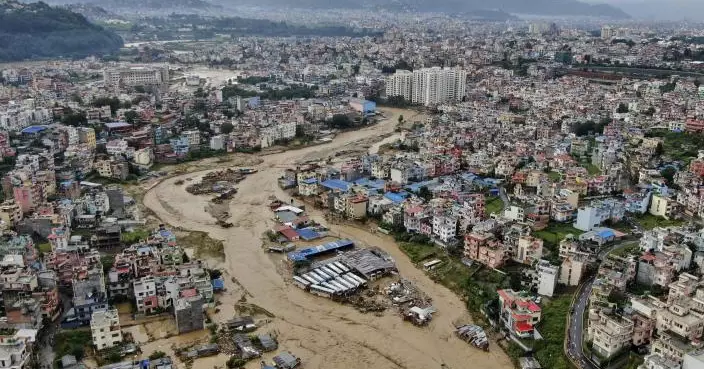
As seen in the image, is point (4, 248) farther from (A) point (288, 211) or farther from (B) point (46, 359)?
(A) point (288, 211)

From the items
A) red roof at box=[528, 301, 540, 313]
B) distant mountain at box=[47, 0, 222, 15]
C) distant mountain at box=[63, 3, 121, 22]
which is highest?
distant mountain at box=[47, 0, 222, 15]

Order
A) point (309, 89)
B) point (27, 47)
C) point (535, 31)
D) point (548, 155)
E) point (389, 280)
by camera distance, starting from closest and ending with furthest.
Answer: point (389, 280)
point (548, 155)
point (309, 89)
point (27, 47)
point (535, 31)

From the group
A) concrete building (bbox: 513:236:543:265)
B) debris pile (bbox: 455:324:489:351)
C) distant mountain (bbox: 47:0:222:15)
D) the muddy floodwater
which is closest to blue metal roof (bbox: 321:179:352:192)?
the muddy floodwater

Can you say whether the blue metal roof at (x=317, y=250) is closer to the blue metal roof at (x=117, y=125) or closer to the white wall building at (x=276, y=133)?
the white wall building at (x=276, y=133)

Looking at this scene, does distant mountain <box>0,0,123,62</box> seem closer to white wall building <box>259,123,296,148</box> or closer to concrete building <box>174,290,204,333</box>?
white wall building <box>259,123,296,148</box>

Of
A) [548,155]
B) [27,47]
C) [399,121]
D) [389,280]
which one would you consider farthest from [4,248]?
[27,47]

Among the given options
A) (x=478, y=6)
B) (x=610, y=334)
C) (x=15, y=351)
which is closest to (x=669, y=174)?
(x=610, y=334)

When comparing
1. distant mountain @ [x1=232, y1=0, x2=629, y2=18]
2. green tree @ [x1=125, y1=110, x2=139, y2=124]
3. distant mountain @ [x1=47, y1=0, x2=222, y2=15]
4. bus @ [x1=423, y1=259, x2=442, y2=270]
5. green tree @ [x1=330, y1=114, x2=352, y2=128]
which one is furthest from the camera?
distant mountain @ [x1=232, y1=0, x2=629, y2=18]
